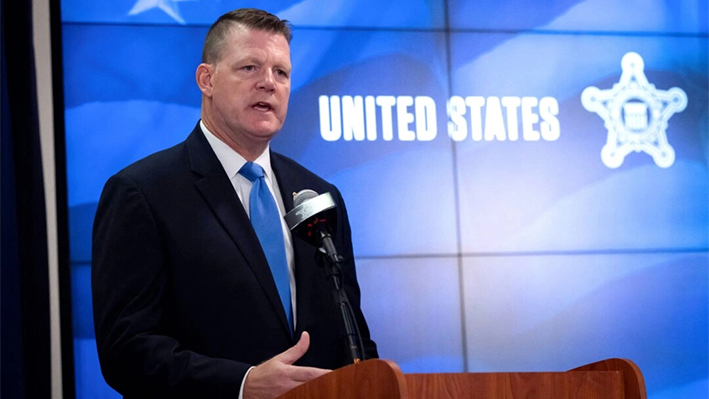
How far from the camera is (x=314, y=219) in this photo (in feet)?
6.07

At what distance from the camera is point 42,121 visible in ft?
11.3

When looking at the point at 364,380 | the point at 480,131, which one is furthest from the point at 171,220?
the point at 480,131

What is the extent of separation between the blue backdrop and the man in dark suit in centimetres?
100

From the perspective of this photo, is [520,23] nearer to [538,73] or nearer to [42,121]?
[538,73]

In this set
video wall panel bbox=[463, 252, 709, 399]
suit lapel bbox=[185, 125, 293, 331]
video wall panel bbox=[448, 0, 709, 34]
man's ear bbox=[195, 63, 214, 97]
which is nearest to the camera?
suit lapel bbox=[185, 125, 293, 331]

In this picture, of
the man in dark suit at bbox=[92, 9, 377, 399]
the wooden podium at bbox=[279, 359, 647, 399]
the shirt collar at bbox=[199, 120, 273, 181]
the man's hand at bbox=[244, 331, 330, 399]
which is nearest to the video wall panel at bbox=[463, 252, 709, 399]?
the man in dark suit at bbox=[92, 9, 377, 399]

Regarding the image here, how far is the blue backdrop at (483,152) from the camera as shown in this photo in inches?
140

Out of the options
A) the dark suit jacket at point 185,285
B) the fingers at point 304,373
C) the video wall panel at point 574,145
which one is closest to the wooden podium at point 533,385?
the fingers at point 304,373

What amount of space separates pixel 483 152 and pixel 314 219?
1.98 metres

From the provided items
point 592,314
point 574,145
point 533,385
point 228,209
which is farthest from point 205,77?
point 592,314

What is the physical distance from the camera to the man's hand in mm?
1801

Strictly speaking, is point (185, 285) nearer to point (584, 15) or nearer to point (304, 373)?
point (304, 373)

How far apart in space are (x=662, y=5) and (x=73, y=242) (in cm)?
247

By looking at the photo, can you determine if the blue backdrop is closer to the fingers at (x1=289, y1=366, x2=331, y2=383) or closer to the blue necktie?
the blue necktie
